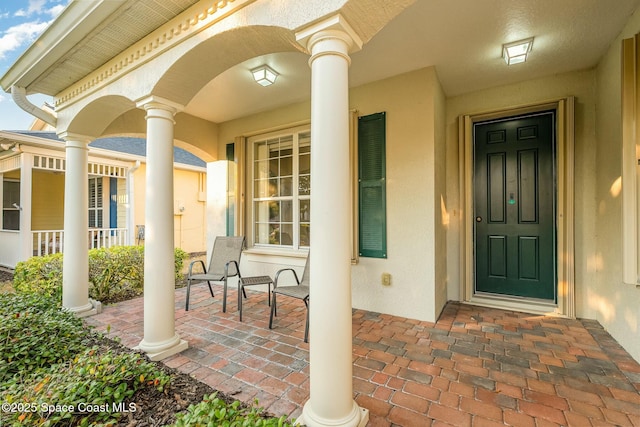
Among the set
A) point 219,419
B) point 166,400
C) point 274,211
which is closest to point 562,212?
point 274,211

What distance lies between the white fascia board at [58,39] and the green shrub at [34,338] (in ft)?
7.82

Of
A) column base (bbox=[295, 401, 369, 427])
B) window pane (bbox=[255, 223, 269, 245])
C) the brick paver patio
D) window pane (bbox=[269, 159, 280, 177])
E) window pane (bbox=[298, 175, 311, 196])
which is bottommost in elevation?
the brick paver patio

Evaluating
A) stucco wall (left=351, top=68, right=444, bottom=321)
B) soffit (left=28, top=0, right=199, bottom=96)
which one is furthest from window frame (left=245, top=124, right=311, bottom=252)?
soffit (left=28, top=0, right=199, bottom=96)

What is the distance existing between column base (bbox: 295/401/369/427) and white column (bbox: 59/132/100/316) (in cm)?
329

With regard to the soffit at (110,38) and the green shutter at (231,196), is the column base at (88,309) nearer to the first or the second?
the green shutter at (231,196)

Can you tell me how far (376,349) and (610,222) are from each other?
8.40ft

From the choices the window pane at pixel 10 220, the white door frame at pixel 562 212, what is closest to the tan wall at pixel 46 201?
the window pane at pixel 10 220

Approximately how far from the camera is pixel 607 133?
275 cm

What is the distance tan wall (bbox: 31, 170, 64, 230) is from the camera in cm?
782

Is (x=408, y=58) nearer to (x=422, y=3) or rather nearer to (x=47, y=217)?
(x=422, y=3)

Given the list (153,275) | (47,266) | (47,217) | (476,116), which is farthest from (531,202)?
(47,217)

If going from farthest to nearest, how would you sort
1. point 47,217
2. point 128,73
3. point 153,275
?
point 47,217 < point 128,73 < point 153,275

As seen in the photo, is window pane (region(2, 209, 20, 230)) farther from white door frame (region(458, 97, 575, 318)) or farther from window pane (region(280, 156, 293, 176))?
white door frame (region(458, 97, 575, 318))

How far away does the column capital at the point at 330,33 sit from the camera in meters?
1.46
